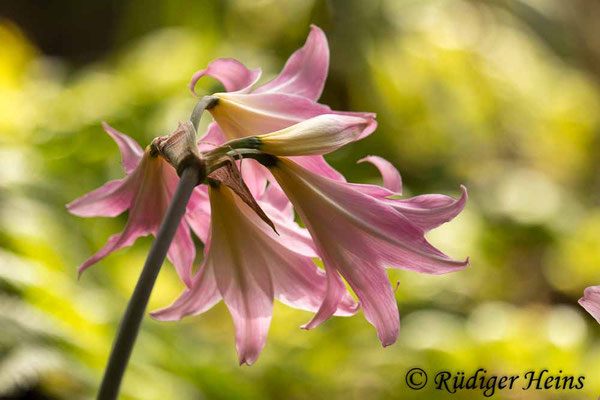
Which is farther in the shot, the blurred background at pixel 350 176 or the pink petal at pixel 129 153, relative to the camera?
the blurred background at pixel 350 176

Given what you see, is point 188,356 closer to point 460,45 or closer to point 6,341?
point 6,341

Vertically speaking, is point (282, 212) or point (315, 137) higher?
point (315, 137)

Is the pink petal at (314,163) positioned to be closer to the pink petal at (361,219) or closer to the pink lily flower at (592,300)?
the pink petal at (361,219)

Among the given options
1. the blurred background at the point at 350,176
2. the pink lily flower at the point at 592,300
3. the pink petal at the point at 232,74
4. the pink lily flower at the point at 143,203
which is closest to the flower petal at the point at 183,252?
the pink lily flower at the point at 143,203

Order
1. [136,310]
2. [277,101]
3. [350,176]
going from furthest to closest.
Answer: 1. [350,176]
2. [277,101]
3. [136,310]

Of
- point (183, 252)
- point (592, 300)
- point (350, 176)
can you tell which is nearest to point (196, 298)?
point (183, 252)

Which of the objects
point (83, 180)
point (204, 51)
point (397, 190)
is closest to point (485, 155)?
point (204, 51)

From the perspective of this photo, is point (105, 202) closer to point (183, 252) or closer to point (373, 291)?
point (183, 252)
